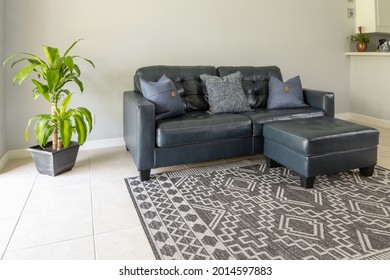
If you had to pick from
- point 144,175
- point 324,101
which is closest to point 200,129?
point 144,175

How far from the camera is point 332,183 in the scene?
2.31 metres

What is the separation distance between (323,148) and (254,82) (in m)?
1.37

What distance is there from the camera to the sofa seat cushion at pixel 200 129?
239 cm

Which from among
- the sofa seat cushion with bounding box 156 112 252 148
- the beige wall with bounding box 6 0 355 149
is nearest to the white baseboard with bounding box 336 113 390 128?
the beige wall with bounding box 6 0 355 149

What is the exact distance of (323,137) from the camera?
7.01 feet

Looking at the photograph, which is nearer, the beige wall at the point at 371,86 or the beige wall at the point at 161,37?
the beige wall at the point at 161,37

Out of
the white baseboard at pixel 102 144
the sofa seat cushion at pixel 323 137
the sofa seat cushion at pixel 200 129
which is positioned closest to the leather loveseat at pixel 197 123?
the sofa seat cushion at pixel 200 129

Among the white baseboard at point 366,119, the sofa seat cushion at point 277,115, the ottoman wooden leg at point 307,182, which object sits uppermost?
the sofa seat cushion at point 277,115

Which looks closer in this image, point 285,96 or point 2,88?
point 2,88

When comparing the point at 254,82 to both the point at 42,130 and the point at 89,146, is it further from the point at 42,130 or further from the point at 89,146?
the point at 42,130

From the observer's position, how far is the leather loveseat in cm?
Answer: 238

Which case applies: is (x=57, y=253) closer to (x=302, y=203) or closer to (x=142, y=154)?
(x=142, y=154)

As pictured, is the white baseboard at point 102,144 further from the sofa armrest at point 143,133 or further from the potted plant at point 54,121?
the sofa armrest at point 143,133

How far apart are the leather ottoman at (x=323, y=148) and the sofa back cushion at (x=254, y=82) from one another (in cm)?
81
